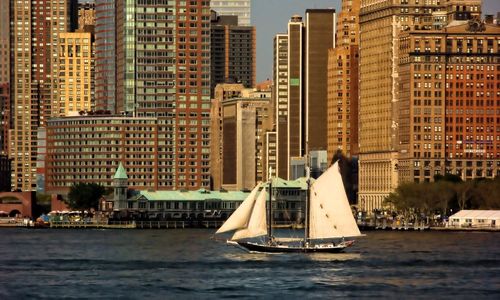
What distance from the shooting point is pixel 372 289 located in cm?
15575

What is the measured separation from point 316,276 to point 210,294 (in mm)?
21845

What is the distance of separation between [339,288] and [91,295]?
926 inches

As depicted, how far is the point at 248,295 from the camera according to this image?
14888cm

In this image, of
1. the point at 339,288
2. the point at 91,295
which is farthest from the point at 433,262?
the point at 91,295

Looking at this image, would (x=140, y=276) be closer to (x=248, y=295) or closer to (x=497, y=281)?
(x=248, y=295)

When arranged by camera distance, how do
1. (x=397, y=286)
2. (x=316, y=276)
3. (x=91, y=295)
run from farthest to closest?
(x=316, y=276)
(x=397, y=286)
(x=91, y=295)

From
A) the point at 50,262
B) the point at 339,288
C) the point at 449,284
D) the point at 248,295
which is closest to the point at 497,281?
the point at 449,284

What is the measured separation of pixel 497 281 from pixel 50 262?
55.1 m

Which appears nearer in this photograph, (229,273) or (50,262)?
(229,273)

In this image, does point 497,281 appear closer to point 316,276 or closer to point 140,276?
point 316,276

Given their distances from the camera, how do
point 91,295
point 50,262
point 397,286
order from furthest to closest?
point 50,262, point 397,286, point 91,295

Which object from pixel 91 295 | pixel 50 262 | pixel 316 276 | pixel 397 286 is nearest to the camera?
pixel 91 295

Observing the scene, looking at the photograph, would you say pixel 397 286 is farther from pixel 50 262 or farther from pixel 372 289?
pixel 50 262

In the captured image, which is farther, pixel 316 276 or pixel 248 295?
pixel 316 276
